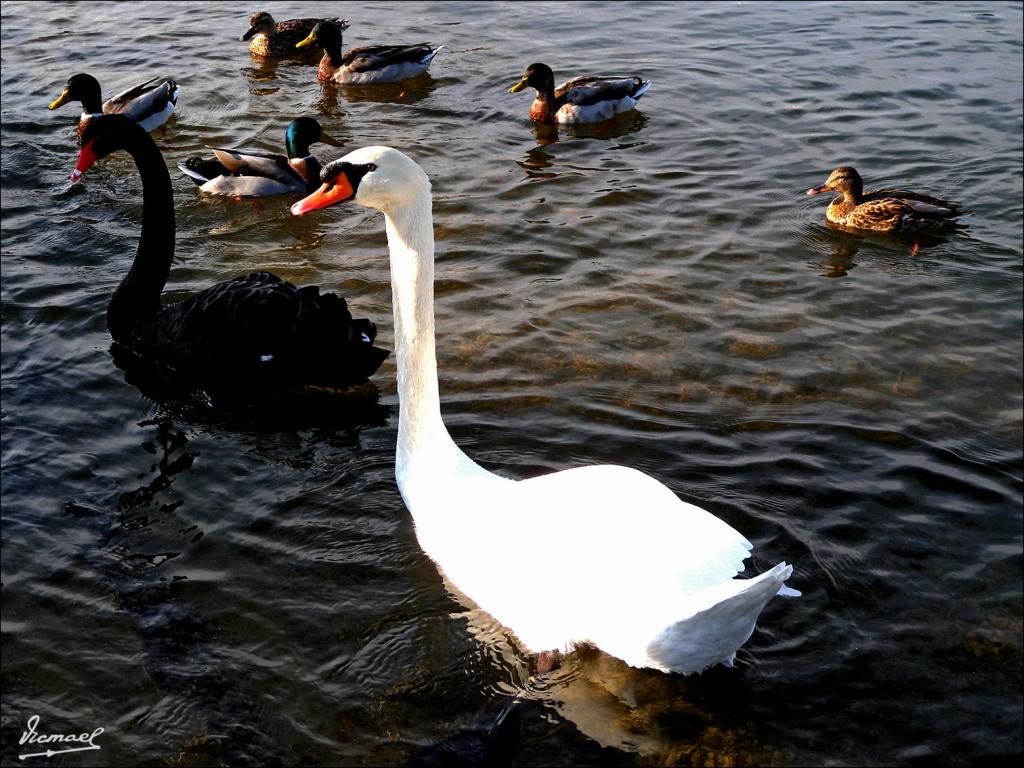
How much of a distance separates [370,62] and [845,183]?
22.2 feet

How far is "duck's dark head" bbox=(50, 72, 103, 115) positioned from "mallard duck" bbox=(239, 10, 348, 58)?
3458 millimetres

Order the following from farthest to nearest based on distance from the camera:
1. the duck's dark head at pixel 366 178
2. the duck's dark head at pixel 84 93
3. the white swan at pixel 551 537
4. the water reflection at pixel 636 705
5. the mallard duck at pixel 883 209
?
1. the duck's dark head at pixel 84 93
2. the mallard duck at pixel 883 209
3. the duck's dark head at pixel 366 178
4. the water reflection at pixel 636 705
5. the white swan at pixel 551 537

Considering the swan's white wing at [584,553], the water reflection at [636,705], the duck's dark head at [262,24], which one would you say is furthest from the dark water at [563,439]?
the duck's dark head at [262,24]

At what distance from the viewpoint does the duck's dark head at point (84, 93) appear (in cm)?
1188

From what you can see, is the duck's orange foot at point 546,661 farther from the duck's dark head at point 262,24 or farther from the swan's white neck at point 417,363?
the duck's dark head at point 262,24

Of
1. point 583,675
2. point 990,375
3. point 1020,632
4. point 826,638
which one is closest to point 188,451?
point 583,675

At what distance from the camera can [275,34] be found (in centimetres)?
1515

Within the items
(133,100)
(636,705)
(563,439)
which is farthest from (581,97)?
(636,705)

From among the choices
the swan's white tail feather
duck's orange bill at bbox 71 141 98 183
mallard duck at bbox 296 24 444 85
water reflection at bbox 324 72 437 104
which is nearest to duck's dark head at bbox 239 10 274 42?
mallard duck at bbox 296 24 444 85

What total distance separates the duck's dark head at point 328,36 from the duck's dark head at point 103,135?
21.9ft

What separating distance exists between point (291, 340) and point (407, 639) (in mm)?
2638

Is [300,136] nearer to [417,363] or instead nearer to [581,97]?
[581,97]

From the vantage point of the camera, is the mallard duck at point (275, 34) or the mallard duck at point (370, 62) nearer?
the mallard duck at point (370, 62)

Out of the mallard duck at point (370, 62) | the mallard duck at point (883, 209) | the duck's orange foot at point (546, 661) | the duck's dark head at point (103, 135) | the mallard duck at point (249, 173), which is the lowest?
the duck's orange foot at point (546, 661)
